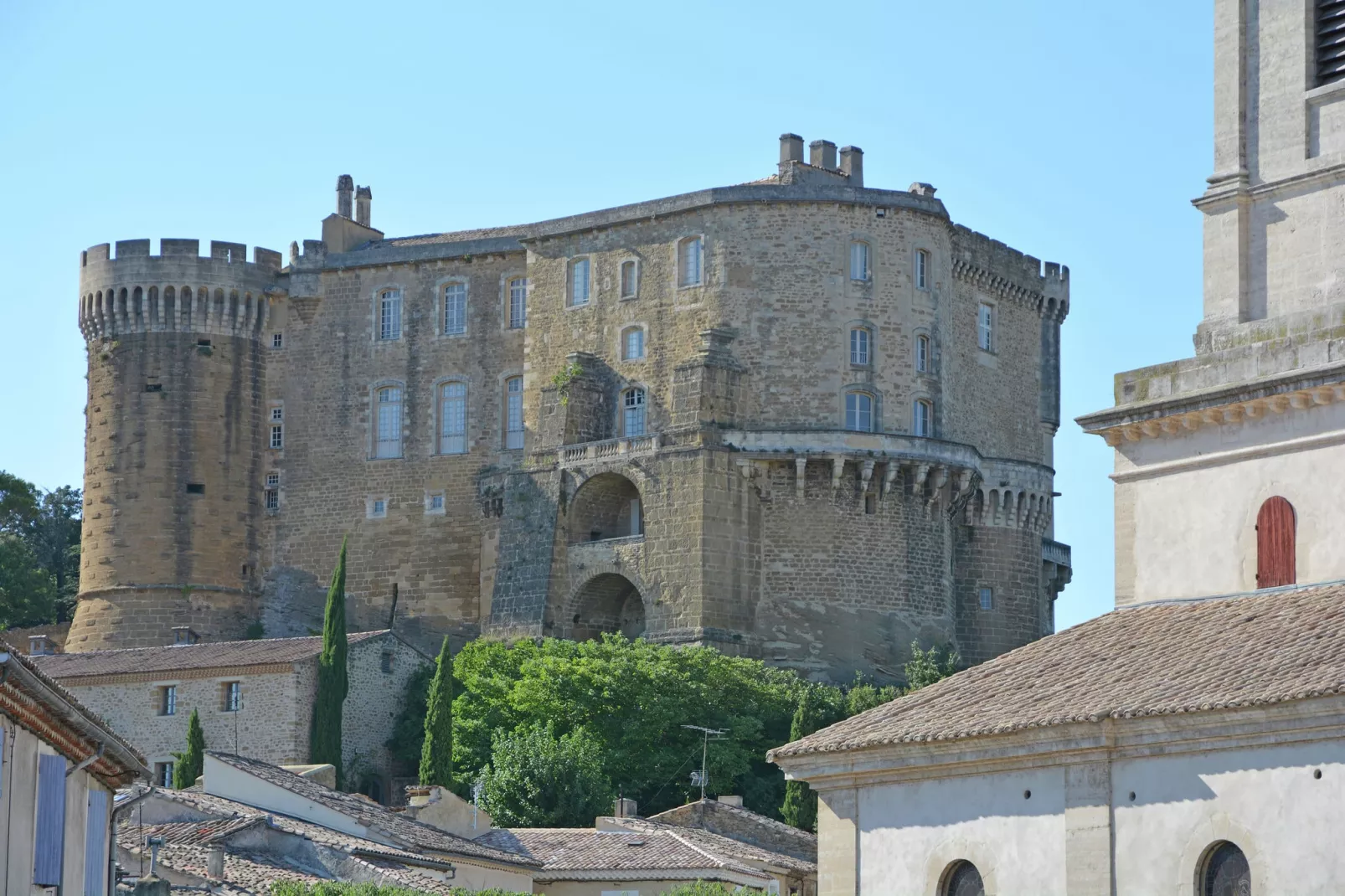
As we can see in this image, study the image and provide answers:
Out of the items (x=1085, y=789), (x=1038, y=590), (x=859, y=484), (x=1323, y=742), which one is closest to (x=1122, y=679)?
(x=1085, y=789)

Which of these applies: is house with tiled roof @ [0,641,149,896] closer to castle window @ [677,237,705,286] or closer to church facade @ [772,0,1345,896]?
church facade @ [772,0,1345,896]

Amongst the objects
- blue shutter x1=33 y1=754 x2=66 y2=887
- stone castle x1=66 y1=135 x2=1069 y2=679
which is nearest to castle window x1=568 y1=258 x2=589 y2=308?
stone castle x1=66 y1=135 x2=1069 y2=679

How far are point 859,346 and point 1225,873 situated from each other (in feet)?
140

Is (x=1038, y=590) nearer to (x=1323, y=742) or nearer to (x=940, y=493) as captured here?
(x=940, y=493)

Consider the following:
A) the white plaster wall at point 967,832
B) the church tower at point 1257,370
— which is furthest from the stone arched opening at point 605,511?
the white plaster wall at point 967,832

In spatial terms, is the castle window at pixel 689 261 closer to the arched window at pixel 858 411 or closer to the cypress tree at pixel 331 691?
the arched window at pixel 858 411

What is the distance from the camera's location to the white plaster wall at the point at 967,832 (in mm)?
26516

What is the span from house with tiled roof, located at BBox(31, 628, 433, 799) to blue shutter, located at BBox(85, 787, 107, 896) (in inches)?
1268

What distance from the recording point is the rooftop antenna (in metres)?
57.9

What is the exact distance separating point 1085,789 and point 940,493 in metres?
41.2

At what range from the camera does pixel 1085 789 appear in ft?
85.6

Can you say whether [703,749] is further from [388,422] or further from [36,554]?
[36,554]

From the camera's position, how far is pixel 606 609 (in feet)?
225

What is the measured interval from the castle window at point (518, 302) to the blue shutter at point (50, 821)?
162 ft
